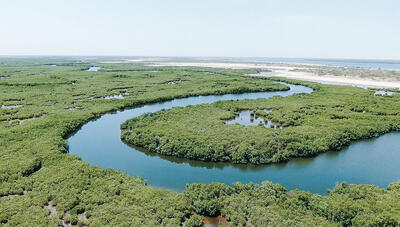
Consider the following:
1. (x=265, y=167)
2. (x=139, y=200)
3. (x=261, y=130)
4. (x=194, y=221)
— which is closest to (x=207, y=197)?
(x=194, y=221)

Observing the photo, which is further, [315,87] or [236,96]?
[315,87]

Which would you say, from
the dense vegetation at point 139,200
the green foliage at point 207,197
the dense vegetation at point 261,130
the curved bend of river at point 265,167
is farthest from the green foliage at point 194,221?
the dense vegetation at point 261,130

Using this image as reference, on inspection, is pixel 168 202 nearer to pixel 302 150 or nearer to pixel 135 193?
pixel 135 193

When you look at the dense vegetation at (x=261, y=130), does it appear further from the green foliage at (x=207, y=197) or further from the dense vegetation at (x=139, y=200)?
the dense vegetation at (x=139, y=200)

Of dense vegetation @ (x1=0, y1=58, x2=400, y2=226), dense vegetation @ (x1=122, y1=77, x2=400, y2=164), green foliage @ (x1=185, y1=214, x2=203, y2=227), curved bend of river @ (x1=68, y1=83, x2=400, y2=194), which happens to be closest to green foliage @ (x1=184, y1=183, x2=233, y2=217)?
dense vegetation @ (x1=0, y1=58, x2=400, y2=226)

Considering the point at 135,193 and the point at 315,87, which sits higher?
the point at 315,87

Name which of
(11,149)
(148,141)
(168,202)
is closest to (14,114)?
(11,149)

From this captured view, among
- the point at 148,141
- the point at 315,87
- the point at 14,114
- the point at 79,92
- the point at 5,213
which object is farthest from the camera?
the point at 315,87

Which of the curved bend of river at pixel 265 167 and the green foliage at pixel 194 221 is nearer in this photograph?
the green foliage at pixel 194 221
